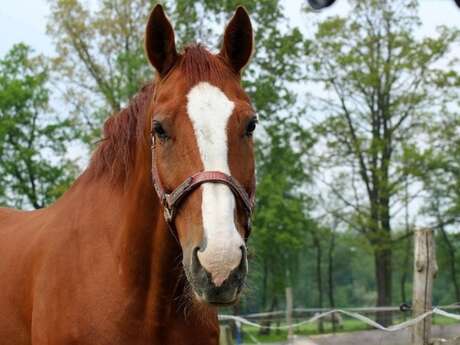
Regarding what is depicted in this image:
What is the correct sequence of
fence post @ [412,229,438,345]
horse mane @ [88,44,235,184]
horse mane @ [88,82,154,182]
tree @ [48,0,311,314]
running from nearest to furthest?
1. horse mane @ [88,44,235,184]
2. horse mane @ [88,82,154,182]
3. fence post @ [412,229,438,345]
4. tree @ [48,0,311,314]

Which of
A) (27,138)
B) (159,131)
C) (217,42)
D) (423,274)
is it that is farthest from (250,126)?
(27,138)

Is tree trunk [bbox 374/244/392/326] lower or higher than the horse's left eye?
lower

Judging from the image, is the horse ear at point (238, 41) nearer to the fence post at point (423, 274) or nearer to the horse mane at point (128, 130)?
the horse mane at point (128, 130)

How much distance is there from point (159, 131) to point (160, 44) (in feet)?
1.68

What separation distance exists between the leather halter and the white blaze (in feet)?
0.08

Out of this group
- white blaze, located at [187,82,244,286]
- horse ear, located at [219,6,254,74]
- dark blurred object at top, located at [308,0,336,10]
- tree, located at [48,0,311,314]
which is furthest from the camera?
tree, located at [48,0,311,314]

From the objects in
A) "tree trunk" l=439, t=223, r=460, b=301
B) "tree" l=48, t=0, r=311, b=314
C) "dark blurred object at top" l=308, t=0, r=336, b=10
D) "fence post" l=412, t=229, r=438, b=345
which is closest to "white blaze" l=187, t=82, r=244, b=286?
"dark blurred object at top" l=308, t=0, r=336, b=10

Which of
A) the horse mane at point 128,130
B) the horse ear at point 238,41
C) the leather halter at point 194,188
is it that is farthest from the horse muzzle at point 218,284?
the horse ear at point 238,41

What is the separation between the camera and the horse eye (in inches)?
110

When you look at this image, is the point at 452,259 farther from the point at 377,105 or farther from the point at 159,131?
the point at 159,131

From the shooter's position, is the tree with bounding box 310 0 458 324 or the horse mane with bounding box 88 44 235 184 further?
the tree with bounding box 310 0 458 324

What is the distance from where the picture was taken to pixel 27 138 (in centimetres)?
2686

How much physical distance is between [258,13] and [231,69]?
19.4 m

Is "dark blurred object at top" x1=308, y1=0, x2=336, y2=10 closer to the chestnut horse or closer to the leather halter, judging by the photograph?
the chestnut horse
